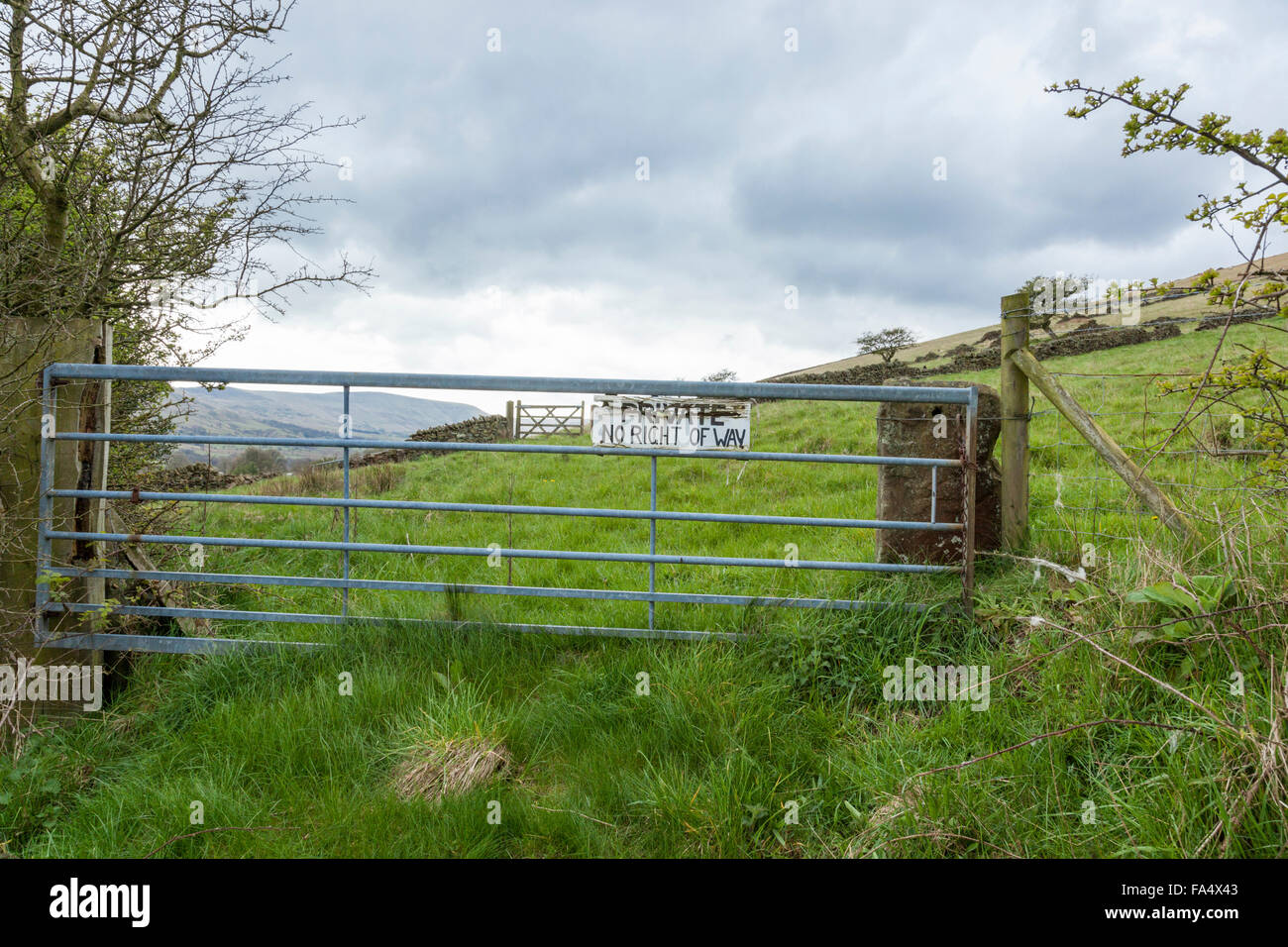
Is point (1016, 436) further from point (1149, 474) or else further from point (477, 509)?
point (477, 509)

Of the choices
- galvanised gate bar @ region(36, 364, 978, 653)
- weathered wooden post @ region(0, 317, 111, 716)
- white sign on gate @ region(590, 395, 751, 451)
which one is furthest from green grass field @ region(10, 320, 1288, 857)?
white sign on gate @ region(590, 395, 751, 451)

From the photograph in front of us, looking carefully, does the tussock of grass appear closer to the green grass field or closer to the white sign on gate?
the green grass field

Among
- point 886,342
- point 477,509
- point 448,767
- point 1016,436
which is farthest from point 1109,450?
point 886,342

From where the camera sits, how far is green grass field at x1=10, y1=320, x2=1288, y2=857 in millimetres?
2361

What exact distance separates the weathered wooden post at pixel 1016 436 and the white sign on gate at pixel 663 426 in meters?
1.87

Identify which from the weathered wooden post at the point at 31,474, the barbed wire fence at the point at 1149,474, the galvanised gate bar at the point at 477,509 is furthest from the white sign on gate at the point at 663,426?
the weathered wooden post at the point at 31,474

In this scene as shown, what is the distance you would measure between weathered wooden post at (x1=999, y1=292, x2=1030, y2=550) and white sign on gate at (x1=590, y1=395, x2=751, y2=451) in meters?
1.87

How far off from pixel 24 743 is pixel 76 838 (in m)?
1.23

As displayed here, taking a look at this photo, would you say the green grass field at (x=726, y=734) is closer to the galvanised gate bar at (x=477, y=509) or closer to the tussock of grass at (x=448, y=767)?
the tussock of grass at (x=448, y=767)

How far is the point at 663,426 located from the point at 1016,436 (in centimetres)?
238

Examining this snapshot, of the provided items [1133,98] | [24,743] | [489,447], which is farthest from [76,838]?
[1133,98]

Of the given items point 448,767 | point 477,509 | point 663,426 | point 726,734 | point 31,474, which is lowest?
point 448,767

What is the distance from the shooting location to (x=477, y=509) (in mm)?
3742
